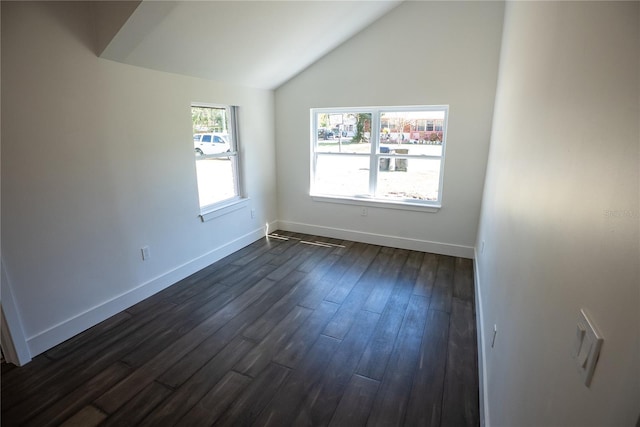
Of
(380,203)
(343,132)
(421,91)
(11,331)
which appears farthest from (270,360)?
(421,91)

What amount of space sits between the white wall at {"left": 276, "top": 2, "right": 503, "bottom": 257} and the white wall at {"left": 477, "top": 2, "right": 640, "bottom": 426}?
81.4 inches

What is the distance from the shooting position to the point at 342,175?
186 inches

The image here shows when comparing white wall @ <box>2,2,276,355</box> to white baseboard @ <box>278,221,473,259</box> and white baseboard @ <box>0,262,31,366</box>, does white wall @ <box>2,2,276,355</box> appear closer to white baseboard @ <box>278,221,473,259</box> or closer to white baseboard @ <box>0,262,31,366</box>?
white baseboard @ <box>0,262,31,366</box>

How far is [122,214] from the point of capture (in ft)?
9.46

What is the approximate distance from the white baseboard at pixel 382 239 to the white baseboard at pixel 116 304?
3.81 ft

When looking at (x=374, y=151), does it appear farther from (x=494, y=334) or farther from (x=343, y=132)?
(x=494, y=334)

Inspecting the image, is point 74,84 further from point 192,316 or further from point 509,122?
point 509,122

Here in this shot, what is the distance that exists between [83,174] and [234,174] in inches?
75.7

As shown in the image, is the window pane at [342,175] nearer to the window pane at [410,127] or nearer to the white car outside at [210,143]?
the window pane at [410,127]

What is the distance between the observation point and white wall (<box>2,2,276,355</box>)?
85.3 inches

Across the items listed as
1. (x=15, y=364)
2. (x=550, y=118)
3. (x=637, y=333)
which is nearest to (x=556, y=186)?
(x=550, y=118)

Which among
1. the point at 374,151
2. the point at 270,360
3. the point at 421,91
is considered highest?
the point at 421,91

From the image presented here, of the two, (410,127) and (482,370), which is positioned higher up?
(410,127)

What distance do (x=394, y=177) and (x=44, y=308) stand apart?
3718mm
